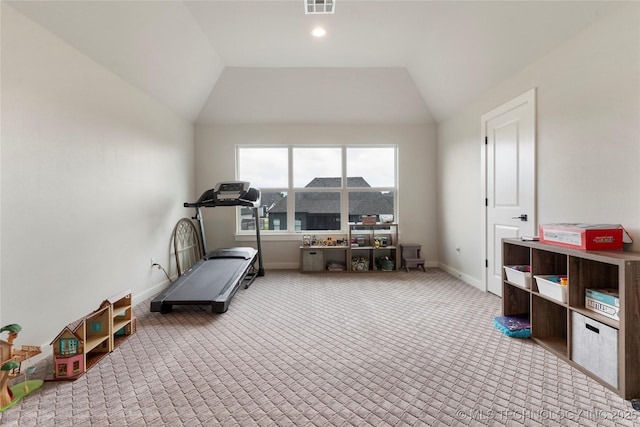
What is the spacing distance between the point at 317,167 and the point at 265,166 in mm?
924

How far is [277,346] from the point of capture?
217cm

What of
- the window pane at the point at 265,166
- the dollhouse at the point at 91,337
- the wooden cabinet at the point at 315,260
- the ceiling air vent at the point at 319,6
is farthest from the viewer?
the window pane at the point at 265,166

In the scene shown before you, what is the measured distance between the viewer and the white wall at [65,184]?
1828 mm

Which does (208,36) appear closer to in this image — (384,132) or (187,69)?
(187,69)

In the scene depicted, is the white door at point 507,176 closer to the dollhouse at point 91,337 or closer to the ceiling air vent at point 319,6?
the ceiling air vent at point 319,6

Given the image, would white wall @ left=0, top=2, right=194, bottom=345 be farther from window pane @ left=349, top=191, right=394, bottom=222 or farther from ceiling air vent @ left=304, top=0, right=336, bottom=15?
window pane @ left=349, top=191, right=394, bottom=222

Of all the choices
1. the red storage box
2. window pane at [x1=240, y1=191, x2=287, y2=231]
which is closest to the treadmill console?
window pane at [x1=240, y1=191, x2=287, y2=231]

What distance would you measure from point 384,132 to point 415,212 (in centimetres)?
150

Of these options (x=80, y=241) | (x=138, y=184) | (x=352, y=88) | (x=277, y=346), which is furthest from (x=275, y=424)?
(x=352, y=88)

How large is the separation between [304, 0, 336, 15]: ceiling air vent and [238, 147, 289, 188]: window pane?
2.36 meters

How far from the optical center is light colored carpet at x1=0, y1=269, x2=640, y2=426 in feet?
4.71

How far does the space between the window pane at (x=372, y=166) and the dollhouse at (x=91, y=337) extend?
3.65 m

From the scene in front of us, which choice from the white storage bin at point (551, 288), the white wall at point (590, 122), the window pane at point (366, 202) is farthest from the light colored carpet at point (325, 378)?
the window pane at point (366, 202)

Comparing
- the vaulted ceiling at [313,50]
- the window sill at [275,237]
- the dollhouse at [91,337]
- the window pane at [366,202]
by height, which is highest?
the vaulted ceiling at [313,50]
